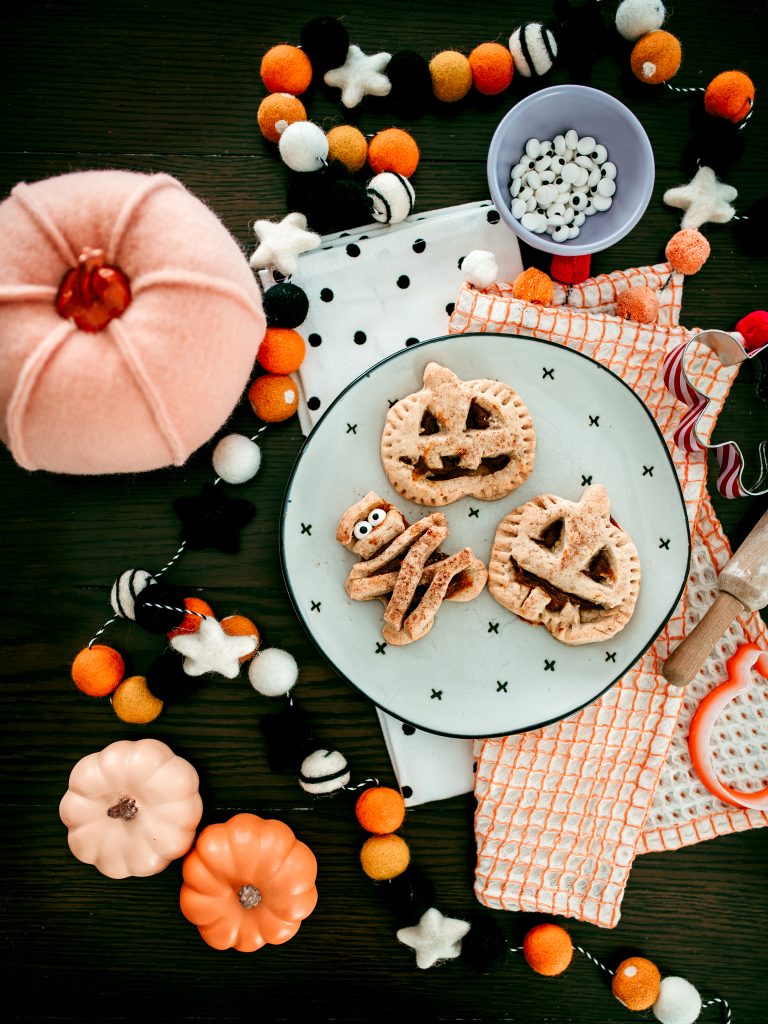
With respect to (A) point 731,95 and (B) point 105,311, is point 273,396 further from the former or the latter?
(A) point 731,95

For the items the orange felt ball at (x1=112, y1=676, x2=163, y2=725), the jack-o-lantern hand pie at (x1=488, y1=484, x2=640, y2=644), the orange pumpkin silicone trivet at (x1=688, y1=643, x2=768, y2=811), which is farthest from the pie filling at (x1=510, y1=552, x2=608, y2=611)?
the orange felt ball at (x1=112, y1=676, x2=163, y2=725)

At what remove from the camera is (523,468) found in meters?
1.10

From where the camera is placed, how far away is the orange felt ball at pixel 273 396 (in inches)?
43.9

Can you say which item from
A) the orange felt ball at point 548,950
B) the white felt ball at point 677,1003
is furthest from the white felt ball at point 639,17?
the white felt ball at point 677,1003

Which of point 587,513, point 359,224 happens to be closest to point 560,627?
point 587,513

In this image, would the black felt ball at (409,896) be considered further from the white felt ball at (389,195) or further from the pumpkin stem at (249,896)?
the white felt ball at (389,195)

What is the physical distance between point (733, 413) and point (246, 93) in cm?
96

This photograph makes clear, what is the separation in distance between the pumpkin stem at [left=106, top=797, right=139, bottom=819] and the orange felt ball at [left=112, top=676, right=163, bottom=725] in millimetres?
Result: 118

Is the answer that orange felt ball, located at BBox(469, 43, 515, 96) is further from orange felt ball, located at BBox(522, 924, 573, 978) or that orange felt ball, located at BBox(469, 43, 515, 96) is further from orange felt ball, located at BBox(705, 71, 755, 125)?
orange felt ball, located at BBox(522, 924, 573, 978)

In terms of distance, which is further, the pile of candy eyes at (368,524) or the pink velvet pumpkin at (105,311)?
the pile of candy eyes at (368,524)

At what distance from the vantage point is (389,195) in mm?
1106

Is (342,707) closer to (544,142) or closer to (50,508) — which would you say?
(50,508)

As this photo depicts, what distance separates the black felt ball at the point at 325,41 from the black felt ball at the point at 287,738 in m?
1.03

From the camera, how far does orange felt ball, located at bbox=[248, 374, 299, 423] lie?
1.12 m
